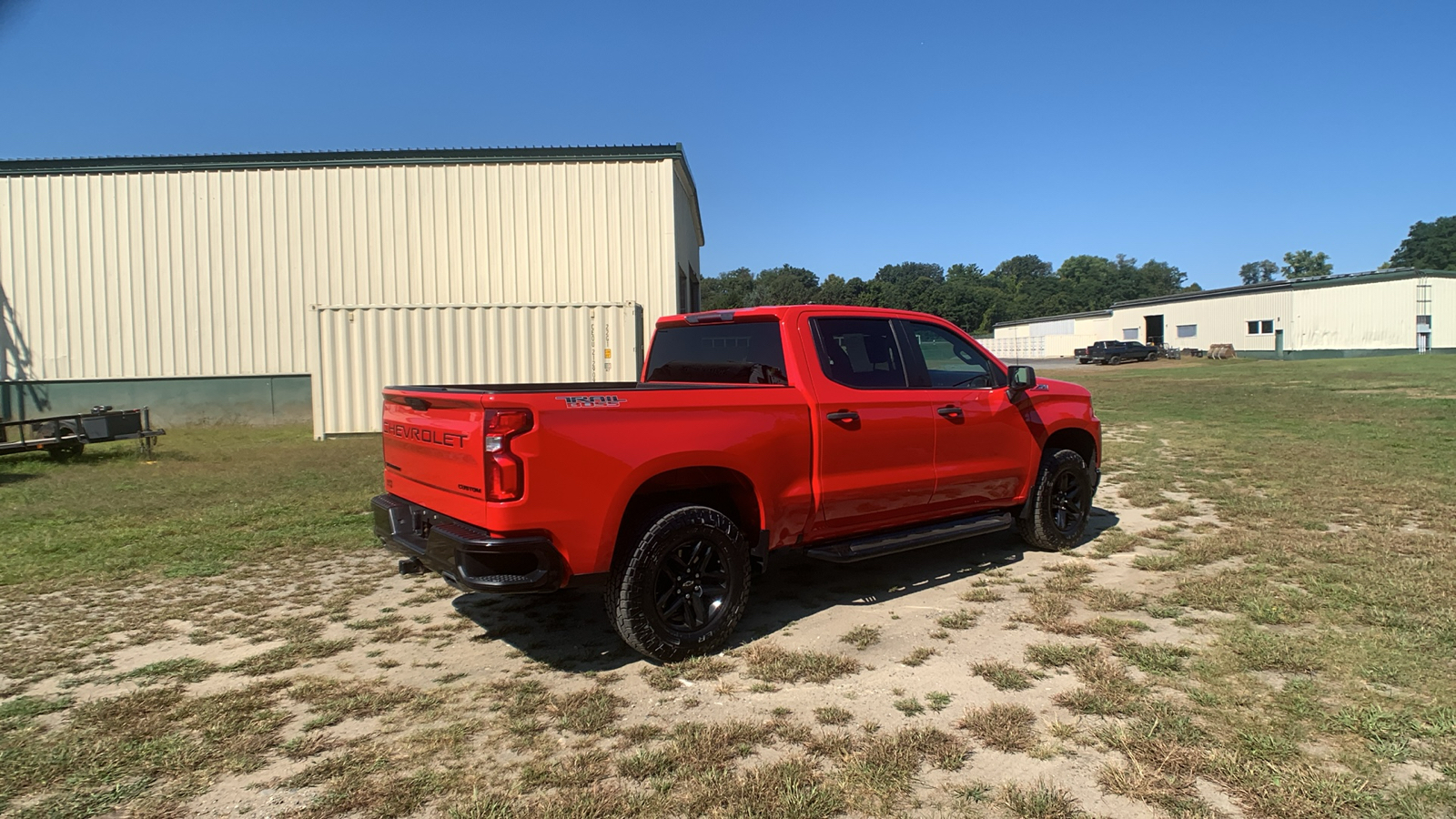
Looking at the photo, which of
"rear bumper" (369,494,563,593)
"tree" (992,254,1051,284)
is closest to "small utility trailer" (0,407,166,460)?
"rear bumper" (369,494,563,593)

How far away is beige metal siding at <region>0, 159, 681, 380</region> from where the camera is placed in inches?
666

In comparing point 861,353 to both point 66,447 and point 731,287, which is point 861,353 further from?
point 731,287

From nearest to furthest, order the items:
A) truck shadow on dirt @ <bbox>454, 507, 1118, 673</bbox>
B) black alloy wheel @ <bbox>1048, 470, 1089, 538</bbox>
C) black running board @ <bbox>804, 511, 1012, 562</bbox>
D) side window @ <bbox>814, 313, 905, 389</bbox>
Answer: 1. truck shadow on dirt @ <bbox>454, 507, 1118, 673</bbox>
2. black running board @ <bbox>804, 511, 1012, 562</bbox>
3. side window @ <bbox>814, 313, 905, 389</bbox>
4. black alloy wheel @ <bbox>1048, 470, 1089, 538</bbox>

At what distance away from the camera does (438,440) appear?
13.6 feet

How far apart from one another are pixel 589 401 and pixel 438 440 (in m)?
0.86

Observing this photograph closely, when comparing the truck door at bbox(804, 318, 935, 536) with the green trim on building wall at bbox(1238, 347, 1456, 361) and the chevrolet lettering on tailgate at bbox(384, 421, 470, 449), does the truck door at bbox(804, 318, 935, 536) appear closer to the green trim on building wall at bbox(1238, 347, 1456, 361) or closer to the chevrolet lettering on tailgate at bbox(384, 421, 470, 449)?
the chevrolet lettering on tailgate at bbox(384, 421, 470, 449)

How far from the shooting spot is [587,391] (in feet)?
13.5

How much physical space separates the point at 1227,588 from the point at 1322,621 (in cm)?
64

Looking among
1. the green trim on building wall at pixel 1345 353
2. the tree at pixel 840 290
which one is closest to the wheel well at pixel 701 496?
the green trim on building wall at pixel 1345 353

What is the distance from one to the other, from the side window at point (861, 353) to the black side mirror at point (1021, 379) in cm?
98

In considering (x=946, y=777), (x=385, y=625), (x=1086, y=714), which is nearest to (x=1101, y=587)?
(x=1086, y=714)

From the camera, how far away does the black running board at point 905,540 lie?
481 centimetres

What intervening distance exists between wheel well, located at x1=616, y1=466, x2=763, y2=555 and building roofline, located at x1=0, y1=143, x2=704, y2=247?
13.4m

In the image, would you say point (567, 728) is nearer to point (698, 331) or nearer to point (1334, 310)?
point (698, 331)
